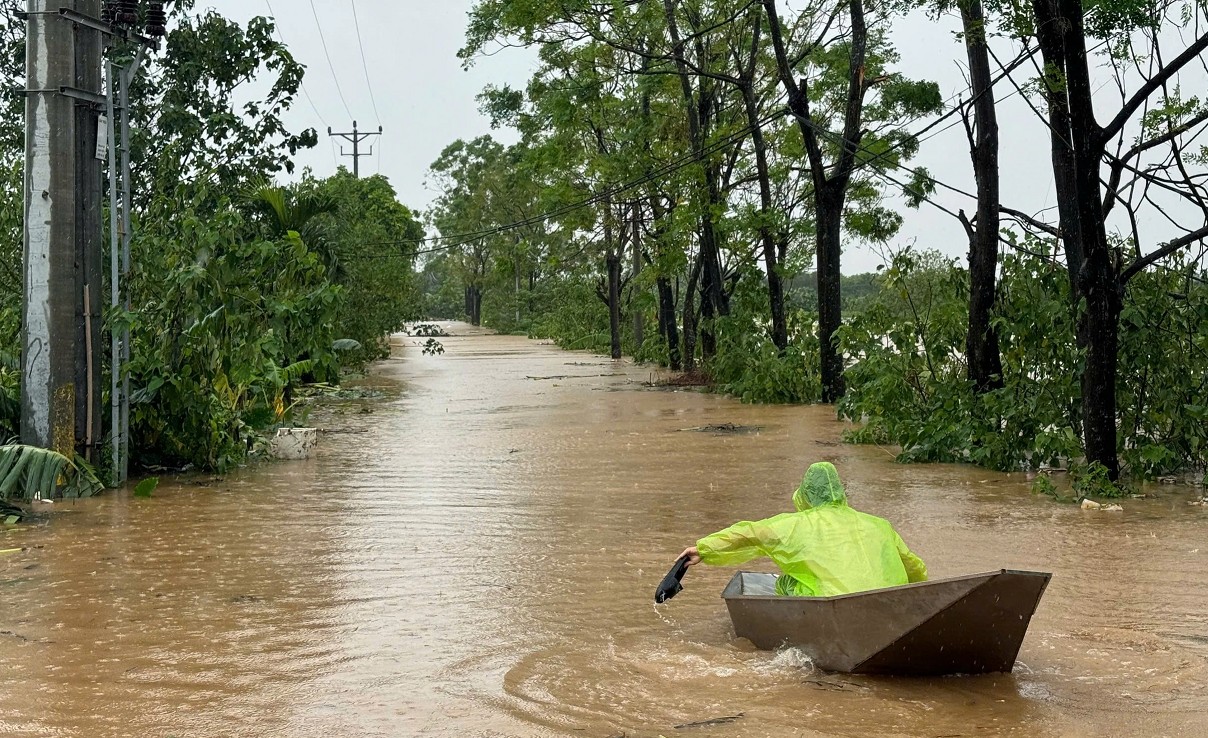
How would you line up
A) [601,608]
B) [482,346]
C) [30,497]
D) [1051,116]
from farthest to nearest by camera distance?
[482,346]
[1051,116]
[30,497]
[601,608]

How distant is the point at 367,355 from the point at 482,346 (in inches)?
940

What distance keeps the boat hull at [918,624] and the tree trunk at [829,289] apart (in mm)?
15889

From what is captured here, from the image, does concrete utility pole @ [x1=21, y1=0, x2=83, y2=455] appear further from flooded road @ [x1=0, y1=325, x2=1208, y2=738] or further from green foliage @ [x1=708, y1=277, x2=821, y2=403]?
green foliage @ [x1=708, y1=277, x2=821, y2=403]

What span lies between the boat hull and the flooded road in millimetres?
107

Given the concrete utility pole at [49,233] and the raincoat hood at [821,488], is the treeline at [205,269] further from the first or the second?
the raincoat hood at [821,488]

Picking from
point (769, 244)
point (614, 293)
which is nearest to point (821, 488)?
point (769, 244)

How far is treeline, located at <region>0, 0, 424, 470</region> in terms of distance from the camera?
42.9 feet

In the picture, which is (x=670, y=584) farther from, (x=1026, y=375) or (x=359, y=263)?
(x=359, y=263)

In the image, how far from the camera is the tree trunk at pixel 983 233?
15.2 m

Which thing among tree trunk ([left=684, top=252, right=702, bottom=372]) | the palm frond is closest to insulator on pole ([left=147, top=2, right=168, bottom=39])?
the palm frond

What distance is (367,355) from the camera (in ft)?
124

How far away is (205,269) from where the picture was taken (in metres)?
12.8

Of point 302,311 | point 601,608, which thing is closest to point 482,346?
point 302,311

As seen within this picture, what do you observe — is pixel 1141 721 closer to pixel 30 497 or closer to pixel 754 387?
pixel 30 497
